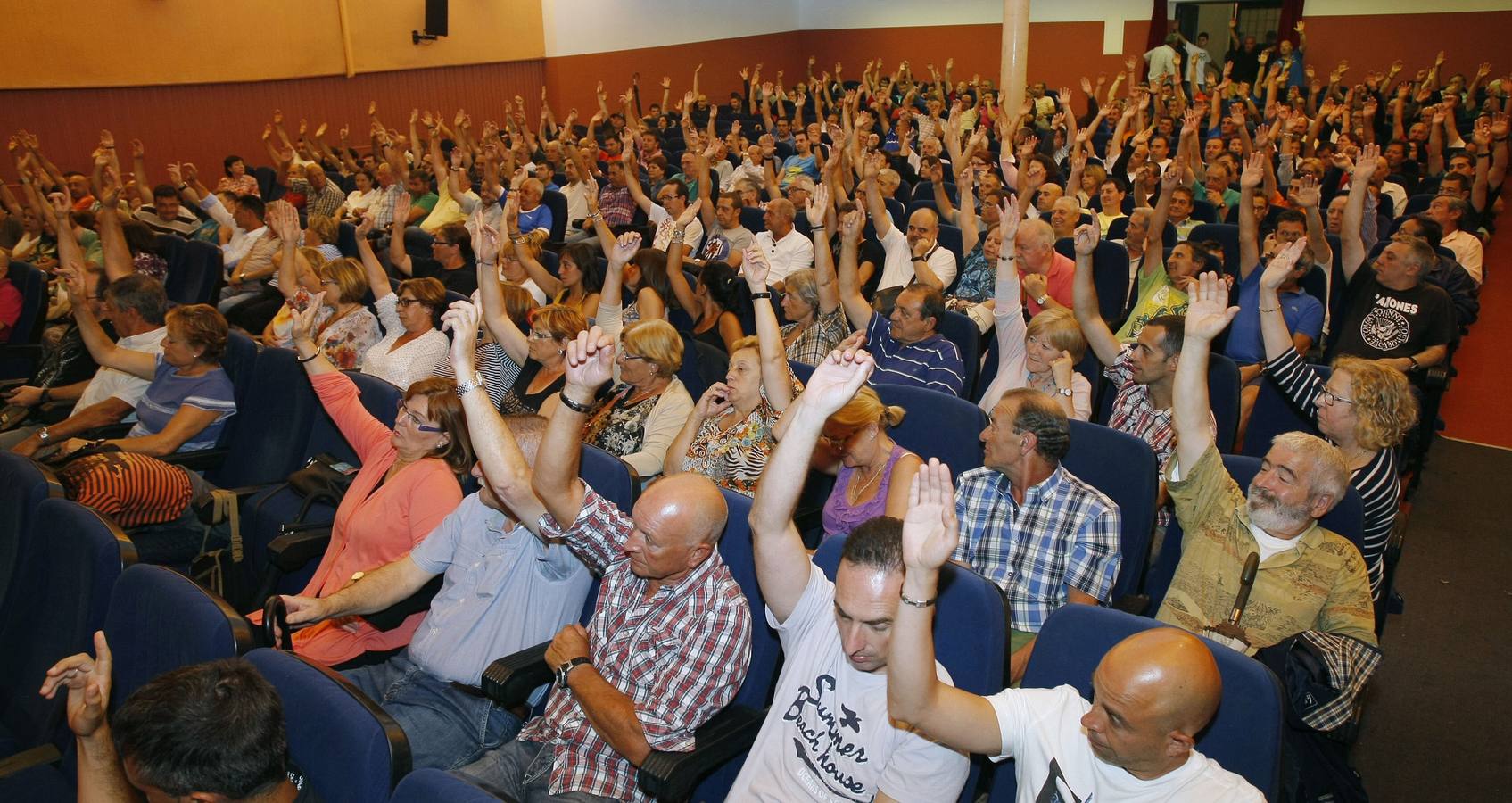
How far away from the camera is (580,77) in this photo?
16766 mm

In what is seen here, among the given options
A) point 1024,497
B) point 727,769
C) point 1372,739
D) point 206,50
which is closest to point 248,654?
point 727,769

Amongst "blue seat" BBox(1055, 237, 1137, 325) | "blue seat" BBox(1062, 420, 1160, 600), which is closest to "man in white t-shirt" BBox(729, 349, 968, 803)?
"blue seat" BBox(1062, 420, 1160, 600)

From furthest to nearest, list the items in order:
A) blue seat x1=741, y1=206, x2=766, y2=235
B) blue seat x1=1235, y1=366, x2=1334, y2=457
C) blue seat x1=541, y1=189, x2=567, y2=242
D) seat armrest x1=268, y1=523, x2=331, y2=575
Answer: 1. blue seat x1=541, y1=189, x2=567, y2=242
2. blue seat x1=741, y1=206, x2=766, y2=235
3. blue seat x1=1235, y1=366, x2=1334, y2=457
4. seat armrest x1=268, y1=523, x2=331, y2=575

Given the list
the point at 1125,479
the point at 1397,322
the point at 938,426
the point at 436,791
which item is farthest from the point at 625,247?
the point at 1397,322

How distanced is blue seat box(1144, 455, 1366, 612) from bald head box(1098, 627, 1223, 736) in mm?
1037

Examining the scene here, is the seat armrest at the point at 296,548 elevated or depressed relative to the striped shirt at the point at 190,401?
depressed

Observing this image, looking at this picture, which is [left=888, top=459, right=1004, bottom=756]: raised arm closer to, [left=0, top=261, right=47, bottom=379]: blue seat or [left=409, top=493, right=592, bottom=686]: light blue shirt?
[left=409, top=493, right=592, bottom=686]: light blue shirt

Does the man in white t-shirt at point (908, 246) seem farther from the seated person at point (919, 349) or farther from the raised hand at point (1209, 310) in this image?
the raised hand at point (1209, 310)

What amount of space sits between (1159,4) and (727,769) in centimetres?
1813

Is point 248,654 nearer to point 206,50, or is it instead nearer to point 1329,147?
point 1329,147

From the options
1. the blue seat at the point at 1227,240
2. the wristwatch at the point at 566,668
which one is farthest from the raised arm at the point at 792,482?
the blue seat at the point at 1227,240

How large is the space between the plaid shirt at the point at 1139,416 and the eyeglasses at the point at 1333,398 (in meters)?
0.37

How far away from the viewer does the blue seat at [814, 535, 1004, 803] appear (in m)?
2.11

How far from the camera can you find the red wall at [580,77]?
1131 cm
